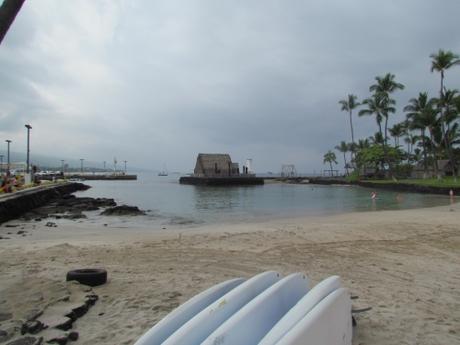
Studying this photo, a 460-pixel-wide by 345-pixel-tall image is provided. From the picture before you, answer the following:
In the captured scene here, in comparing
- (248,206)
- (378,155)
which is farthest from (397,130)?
(248,206)

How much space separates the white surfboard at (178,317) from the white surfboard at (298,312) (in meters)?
0.70

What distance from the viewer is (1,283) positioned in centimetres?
A: 591

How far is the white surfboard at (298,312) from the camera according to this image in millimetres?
2324

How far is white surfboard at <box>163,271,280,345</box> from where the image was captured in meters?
2.44

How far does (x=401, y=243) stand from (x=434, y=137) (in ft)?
177

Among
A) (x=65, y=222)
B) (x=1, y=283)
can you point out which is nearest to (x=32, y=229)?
(x=65, y=222)

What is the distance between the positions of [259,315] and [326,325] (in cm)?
47

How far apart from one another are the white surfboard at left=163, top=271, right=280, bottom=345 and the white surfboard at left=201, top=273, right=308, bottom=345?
14 centimetres

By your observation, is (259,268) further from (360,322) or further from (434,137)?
(434,137)

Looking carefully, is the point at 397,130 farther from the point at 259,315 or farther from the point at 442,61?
the point at 259,315

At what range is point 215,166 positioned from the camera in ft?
261

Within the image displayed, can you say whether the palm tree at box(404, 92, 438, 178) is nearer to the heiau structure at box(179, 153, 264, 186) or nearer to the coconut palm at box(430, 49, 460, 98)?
the coconut palm at box(430, 49, 460, 98)

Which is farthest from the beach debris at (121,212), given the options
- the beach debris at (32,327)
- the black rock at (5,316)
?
the beach debris at (32,327)

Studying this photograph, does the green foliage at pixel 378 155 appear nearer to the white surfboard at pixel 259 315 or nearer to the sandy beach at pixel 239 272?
the sandy beach at pixel 239 272
